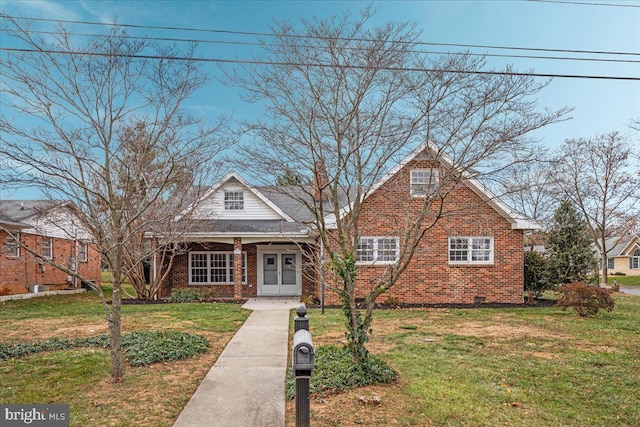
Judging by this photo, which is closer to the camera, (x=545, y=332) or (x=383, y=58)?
(x=383, y=58)

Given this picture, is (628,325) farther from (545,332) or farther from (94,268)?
(94,268)

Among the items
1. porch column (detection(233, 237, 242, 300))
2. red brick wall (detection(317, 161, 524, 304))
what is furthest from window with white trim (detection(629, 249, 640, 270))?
porch column (detection(233, 237, 242, 300))

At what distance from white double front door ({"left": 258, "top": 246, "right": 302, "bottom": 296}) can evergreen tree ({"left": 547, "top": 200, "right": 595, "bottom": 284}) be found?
10061 millimetres

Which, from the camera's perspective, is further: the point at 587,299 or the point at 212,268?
the point at 212,268

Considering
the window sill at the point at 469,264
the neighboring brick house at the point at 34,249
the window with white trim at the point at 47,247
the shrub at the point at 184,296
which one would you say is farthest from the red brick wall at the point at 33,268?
the window sill at the point at 469,264

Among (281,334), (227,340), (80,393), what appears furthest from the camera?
(281,334)

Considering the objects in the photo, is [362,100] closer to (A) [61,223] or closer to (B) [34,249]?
(A) [61,223]

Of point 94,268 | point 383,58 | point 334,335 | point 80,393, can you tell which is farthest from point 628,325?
point 94,268

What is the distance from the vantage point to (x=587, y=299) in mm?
11617

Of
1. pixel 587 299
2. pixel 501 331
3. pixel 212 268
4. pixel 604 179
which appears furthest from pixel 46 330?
pixel 604 179

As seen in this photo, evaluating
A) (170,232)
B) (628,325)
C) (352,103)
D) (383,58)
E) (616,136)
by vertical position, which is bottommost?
(628,325)

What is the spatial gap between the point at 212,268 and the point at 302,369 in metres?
15.4

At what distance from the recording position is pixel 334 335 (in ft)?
29.0

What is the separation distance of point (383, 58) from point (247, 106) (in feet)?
8.43
